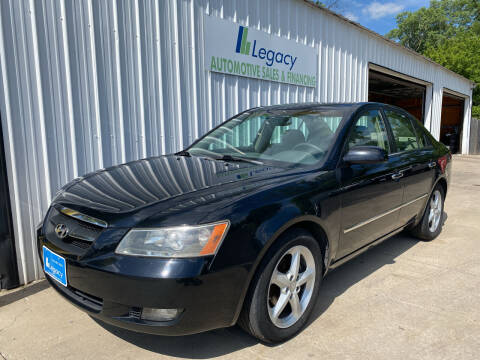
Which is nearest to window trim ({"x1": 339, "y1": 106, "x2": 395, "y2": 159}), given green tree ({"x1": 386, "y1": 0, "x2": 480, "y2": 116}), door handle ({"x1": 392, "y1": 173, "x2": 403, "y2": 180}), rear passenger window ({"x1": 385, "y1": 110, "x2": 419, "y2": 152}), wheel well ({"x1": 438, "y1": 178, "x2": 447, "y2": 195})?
rear passenger window ({"x1": 385, "y1": 110, "x2": 419, "y2": 152})

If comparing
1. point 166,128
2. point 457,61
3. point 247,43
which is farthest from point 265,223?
point 457,61

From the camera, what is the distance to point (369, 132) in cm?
323

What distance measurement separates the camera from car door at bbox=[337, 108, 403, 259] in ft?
8.96

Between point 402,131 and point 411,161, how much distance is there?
1.26 feet

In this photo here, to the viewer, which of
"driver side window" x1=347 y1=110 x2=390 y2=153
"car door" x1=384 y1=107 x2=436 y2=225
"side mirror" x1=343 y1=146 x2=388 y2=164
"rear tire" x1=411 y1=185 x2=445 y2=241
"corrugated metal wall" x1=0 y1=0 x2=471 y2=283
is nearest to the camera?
"side mirror" x1=343 y1=146 x2=388 y2=164

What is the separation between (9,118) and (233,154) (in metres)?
1.99

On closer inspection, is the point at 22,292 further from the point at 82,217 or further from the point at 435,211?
the point at 435,211

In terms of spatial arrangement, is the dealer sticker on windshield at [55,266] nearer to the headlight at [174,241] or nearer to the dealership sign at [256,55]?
the headlight at [174,241]

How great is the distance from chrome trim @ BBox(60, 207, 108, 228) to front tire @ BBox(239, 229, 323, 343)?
0.92 meters

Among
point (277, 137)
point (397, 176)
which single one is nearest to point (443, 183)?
point (397, 176)

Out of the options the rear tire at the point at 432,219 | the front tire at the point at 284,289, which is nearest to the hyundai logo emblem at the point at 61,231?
the front tire at the point at 284,289

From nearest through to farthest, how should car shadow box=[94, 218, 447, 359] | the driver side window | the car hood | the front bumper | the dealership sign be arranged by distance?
the front bumper, the car hood, car shadow box=[94, 218, 447, 359], the driver side window, the dealership sign

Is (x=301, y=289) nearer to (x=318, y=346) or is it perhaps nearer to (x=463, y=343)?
(x=318, y=346)

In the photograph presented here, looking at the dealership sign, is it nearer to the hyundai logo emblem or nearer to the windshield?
the windshield
